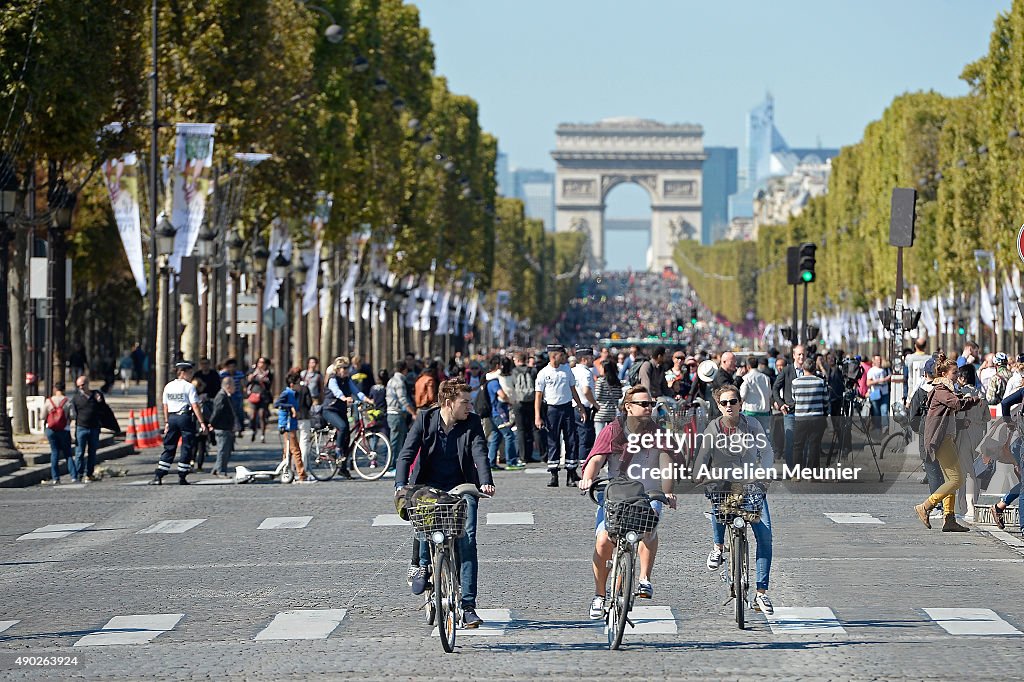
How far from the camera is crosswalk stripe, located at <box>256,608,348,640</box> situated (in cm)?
1366

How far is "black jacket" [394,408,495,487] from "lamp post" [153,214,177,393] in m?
26.0

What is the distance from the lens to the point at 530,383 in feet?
105

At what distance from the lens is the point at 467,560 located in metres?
13.4

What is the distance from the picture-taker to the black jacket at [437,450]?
13523 millimetres

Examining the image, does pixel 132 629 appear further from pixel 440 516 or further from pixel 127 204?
pixel 127 204

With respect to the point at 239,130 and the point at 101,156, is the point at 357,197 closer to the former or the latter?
the point at 239,130

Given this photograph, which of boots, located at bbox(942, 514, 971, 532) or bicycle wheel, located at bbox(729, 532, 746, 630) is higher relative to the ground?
bicycle wheel, located at bbox(729, 532, 746, 630)

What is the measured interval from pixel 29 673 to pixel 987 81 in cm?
5058

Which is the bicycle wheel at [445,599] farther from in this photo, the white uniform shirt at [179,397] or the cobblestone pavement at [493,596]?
the white uniform shirt at [179,397]

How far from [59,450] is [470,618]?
1672 cm

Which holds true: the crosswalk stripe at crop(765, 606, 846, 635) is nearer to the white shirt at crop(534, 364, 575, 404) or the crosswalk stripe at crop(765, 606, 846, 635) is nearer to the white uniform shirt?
the white shirt at crop(534, 364, 575, 404)

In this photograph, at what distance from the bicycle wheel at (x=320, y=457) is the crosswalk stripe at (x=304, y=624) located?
14.5 m

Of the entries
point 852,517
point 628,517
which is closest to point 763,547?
point 628,517

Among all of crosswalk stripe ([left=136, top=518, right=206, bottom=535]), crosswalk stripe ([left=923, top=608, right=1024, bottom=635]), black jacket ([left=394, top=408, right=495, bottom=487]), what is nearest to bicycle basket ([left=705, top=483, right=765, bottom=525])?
crosswalk stripe ([left=923, top=608, right=1024, bottom=635])
